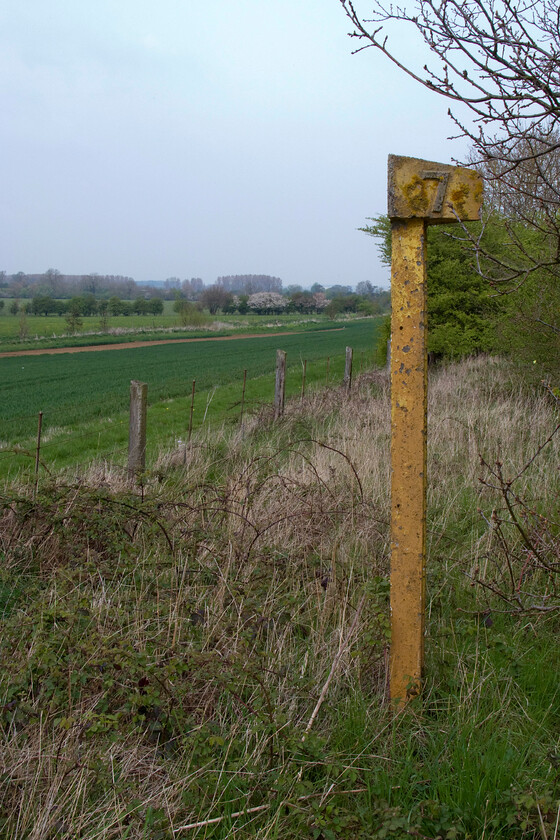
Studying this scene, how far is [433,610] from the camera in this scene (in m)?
3.74

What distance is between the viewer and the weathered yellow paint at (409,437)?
110 inches

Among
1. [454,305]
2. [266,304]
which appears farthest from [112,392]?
[266,304]

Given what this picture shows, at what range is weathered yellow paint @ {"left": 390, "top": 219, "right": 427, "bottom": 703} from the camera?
279 centimetres

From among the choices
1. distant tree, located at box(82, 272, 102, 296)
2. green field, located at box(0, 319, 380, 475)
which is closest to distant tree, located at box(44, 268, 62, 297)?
distant tree, located at box(82, 272, 102, 296)

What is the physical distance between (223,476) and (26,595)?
9.78ft

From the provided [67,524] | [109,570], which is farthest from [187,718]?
[67,524]

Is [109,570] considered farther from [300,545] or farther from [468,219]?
[468,219]

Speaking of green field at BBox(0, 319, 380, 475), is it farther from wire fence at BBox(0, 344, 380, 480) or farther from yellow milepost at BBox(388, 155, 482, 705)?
yellow milepost at BBox(388, 155, 482, 705)

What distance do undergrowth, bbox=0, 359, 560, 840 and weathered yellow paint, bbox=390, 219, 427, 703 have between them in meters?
0.19

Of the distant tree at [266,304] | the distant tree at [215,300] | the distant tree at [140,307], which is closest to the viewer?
the distant tree at [140,307]

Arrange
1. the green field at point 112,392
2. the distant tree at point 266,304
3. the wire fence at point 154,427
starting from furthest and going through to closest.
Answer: the distant tree at point 266,304, the green field at point 112,392, the wire fence at point 154,427

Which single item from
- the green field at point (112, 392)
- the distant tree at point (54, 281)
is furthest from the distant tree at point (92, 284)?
the green field at point (112, 392)

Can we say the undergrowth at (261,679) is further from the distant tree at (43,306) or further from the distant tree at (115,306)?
Result: the distant tree at (115,306)

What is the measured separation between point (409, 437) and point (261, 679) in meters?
1.21
